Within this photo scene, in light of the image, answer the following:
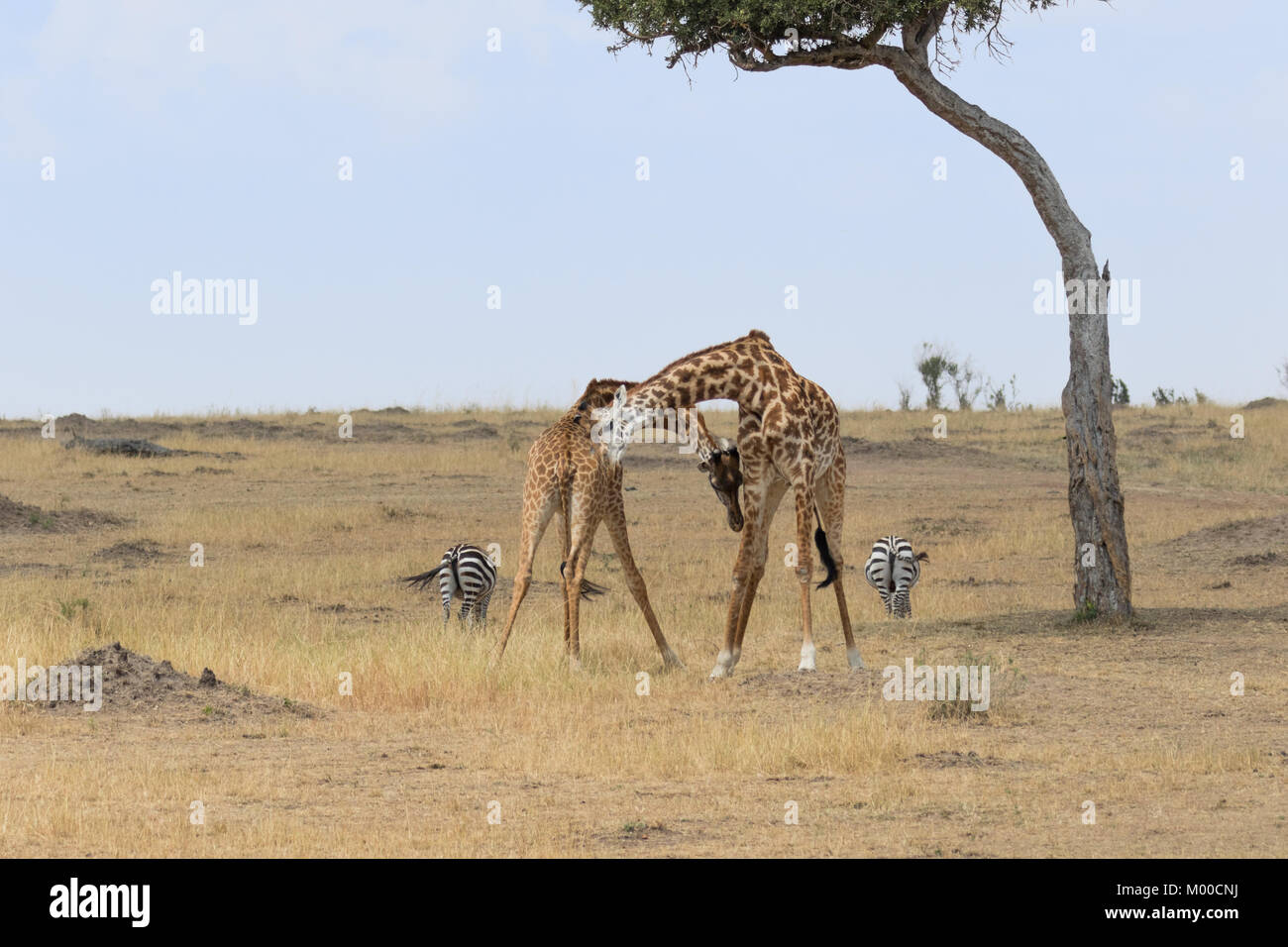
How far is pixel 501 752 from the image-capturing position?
9438 millimetres

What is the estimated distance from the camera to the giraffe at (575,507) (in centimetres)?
1220

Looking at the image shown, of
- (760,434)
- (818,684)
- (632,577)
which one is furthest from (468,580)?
(818,684)

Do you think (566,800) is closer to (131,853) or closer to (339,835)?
(339,835)

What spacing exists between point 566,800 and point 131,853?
2.30 m

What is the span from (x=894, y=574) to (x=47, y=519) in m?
12.6

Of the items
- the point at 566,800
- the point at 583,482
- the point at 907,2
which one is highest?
the point at 907,2

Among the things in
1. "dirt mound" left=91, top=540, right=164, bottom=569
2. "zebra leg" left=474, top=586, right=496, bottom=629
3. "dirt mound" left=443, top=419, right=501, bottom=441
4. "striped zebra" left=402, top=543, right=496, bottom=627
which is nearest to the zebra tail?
"striped zebra" left=402, top=543, right=496, bottom=627

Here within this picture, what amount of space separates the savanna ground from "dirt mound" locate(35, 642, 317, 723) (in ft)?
0.09

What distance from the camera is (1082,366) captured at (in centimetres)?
1438

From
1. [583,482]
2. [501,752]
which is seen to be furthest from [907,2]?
[501,752]

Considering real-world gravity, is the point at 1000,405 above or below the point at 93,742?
above

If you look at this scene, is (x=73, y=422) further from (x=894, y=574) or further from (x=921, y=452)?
(x=894, y=574)

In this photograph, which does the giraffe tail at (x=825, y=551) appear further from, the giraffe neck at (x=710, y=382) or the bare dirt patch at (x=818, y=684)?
the giraffe neck at (x=710, y=382)

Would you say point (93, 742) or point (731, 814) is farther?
point (93, 742)
